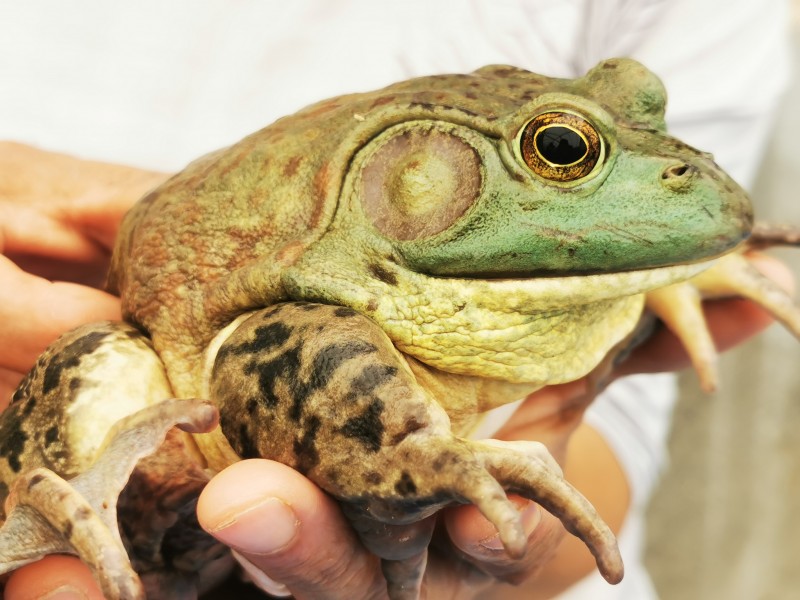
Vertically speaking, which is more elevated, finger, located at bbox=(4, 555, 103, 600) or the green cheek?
the green cheek

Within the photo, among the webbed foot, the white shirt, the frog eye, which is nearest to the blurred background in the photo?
the white shirt

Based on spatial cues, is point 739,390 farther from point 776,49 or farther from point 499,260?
point 499,260

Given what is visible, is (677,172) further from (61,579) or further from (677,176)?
(61,579)

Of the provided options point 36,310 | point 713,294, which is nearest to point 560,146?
point 713,294

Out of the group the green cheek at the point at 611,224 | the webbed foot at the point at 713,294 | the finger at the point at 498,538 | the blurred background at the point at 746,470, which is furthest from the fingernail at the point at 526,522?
the blurred background at the point at 746,470

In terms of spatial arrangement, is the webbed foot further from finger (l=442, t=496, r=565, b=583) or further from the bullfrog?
finger (l=442, t=496, r=565, b=583)

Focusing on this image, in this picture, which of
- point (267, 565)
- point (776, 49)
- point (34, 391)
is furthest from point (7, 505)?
point (776, 49)
